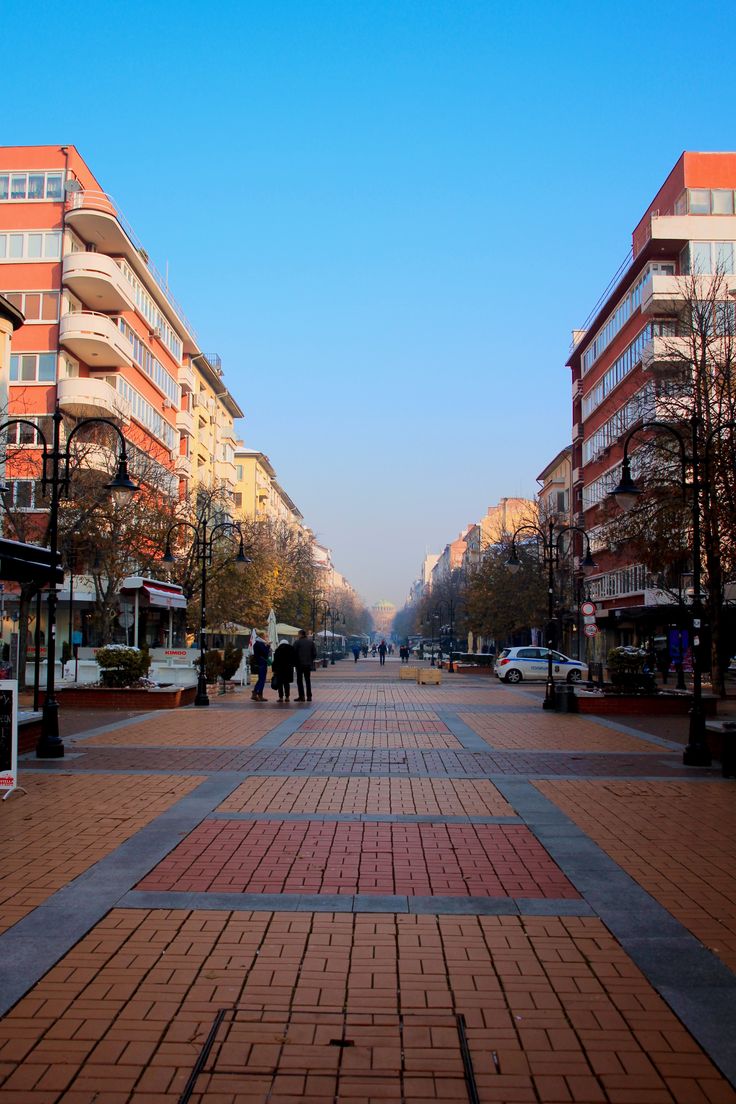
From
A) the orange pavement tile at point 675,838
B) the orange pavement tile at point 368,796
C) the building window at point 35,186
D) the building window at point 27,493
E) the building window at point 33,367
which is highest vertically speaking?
the building window at point 35,186

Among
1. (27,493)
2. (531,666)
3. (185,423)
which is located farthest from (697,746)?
(185,423)

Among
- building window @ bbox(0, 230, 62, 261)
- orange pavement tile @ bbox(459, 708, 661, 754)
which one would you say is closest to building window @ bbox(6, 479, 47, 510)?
building window @ bbox(0, 230, 62, 261)

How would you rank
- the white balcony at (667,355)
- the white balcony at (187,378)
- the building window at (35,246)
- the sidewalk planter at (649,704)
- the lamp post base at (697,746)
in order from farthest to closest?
the white balcony at (187,378) → the building window at (35,246) → the white balcony at (667,355) → the sidewalk planter at (649,704) → the lamp post base at (697,746)

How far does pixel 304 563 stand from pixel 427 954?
67.3 m

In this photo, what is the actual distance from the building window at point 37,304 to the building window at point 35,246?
1.78 m

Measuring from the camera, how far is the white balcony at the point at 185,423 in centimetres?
6167

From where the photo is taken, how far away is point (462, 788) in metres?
10.5

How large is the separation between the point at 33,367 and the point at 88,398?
3.40 metres

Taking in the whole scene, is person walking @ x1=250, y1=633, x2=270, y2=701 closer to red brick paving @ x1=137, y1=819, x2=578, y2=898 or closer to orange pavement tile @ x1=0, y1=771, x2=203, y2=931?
orange pavement tile @ x1=0, y1=771, x2=203, y2=931

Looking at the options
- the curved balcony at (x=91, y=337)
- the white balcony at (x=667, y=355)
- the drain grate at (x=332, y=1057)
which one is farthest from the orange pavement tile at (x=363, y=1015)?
the curved balcony at (x=91, y=337)

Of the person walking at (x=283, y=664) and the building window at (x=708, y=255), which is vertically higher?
the building window at (x=708, y=255)

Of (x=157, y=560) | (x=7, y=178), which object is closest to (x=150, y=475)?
(x=157, y=560)

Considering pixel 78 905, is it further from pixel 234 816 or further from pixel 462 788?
pixel 462 788

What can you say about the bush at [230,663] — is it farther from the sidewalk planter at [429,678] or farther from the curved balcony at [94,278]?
the curved balcony at [94,278]
